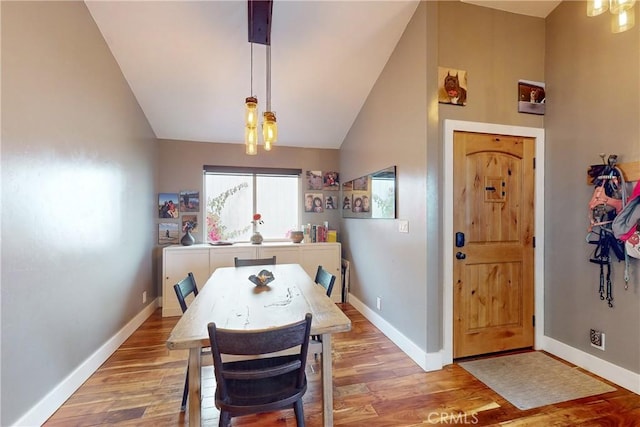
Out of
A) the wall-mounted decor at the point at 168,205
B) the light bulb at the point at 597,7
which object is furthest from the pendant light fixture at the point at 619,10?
the wall-mounted decor at the point at 168,205

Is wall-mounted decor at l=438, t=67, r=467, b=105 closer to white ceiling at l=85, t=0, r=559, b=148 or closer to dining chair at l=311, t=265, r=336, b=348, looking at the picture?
white ceiling at l=85, t=0, r=559, b=148

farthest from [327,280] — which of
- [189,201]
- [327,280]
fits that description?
[189,201]

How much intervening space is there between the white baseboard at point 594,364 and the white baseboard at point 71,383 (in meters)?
3.86

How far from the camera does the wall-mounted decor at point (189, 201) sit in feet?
12.9

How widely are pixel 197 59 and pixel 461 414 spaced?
3.61 metres

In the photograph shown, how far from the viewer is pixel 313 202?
14.2 feet

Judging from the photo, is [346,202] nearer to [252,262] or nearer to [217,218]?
[252,262]

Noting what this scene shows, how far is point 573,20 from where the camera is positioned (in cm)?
241

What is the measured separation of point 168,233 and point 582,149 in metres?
4.60

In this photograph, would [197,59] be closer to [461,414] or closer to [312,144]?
[312,144]

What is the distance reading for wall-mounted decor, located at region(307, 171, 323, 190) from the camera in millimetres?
4316

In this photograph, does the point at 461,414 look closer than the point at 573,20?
Yes

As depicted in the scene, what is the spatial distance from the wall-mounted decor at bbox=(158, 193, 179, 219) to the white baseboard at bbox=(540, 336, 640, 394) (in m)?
4.47

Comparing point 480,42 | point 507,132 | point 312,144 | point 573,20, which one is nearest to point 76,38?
point 312,144
